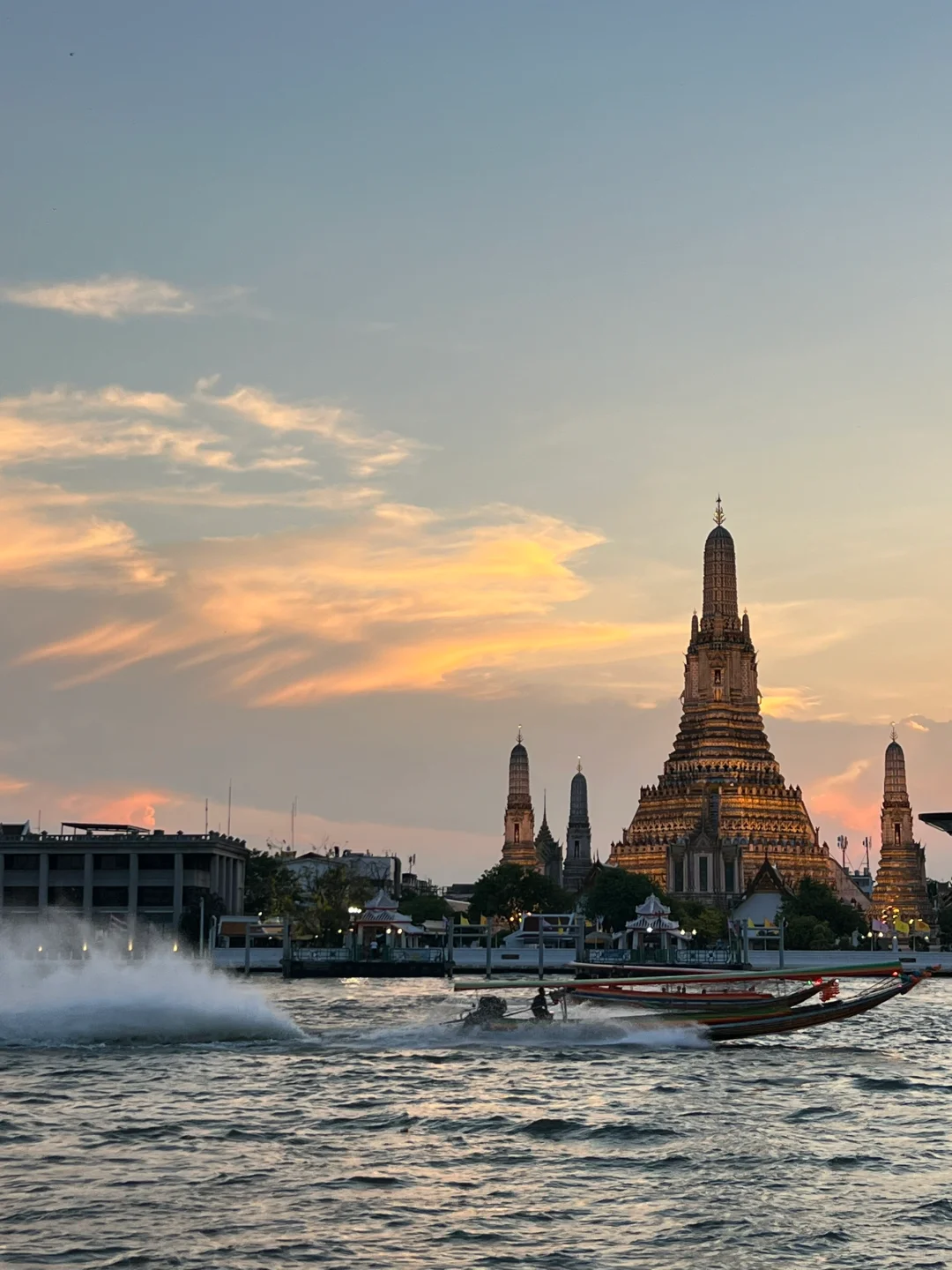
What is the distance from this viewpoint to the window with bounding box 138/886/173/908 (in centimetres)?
16812

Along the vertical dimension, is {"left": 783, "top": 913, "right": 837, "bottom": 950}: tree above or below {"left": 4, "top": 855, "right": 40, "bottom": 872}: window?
below

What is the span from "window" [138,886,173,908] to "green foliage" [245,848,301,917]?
17013 mm

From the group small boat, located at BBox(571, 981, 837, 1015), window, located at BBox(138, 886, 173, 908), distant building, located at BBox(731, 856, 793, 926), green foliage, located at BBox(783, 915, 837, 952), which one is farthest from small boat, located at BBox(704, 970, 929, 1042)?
distant building, located at BBox(731, 856, 793, 926)

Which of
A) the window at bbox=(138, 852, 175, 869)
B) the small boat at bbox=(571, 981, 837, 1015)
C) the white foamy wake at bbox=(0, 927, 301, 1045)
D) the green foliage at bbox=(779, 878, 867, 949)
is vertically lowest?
the white foamy wake at bbox=(0, 927, 301, 1045)

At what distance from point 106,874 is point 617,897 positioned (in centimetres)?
5252

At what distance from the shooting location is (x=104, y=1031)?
216 feet

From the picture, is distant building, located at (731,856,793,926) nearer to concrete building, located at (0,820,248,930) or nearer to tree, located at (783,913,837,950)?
tree, located at (783,913,837,950)

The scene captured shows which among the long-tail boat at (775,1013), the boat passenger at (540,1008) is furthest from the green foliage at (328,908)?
the long-tail boat at (775,1013)

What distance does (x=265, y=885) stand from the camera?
194 m

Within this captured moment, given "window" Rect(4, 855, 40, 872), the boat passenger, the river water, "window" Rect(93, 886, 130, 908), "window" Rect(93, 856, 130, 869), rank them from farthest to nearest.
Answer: "window" Rect(4, 855, 40, 872) → "window" Rect(93, 856, 130, 869) → "window" Rect(93, 886, 130, 908) → the boat passenger → the river water

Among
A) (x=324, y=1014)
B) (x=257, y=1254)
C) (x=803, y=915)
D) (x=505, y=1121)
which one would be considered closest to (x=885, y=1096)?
(x=505, y=1121)

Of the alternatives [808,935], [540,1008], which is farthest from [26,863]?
[540,1008]

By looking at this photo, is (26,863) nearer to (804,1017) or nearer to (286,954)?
(286,954)

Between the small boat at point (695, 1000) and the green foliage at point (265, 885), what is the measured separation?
12226 cm
